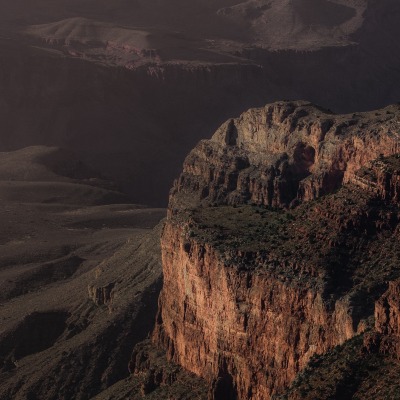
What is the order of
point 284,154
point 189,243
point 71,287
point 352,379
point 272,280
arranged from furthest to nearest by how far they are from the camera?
point 71,287 < point 284,154 < point 189,243 < point 272,280 < point 352,379

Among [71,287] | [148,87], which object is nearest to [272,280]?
[71,287]

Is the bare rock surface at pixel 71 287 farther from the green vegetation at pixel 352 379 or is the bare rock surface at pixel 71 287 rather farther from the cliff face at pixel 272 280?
the green vegetation at pixel 352 379

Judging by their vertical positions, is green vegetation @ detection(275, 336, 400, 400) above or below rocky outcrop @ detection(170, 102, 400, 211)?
below

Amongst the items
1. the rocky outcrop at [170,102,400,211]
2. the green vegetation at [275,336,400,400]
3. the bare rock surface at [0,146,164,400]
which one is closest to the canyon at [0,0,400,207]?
the bare rock surface at [0,146,164,400]

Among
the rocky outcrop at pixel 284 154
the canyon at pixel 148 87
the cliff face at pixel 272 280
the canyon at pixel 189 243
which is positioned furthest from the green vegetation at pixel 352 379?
the canyon at pixel 148 87

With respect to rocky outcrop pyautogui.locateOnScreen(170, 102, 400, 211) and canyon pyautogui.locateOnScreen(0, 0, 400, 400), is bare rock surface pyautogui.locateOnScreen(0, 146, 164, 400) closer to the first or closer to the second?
canyon pyautogui.locateOnScreen(0, 0, 400, 400)

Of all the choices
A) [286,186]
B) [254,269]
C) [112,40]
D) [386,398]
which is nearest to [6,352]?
[286,186]

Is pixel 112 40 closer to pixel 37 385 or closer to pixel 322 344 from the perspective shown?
pixel 37 385

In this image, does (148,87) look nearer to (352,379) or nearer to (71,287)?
(71,287)

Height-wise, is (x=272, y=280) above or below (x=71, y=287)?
above

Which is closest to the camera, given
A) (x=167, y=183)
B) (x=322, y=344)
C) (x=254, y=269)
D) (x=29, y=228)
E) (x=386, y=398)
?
(x=386, y=398)

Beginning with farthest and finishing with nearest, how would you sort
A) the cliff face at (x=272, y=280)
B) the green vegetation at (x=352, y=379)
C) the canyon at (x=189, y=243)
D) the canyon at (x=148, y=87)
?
the canyon at (x=148, y=87)
the canyon at (x=189, y=243)
the cliff face at (x=272, y=280)
the green vegetation at (x=352, y=379)
